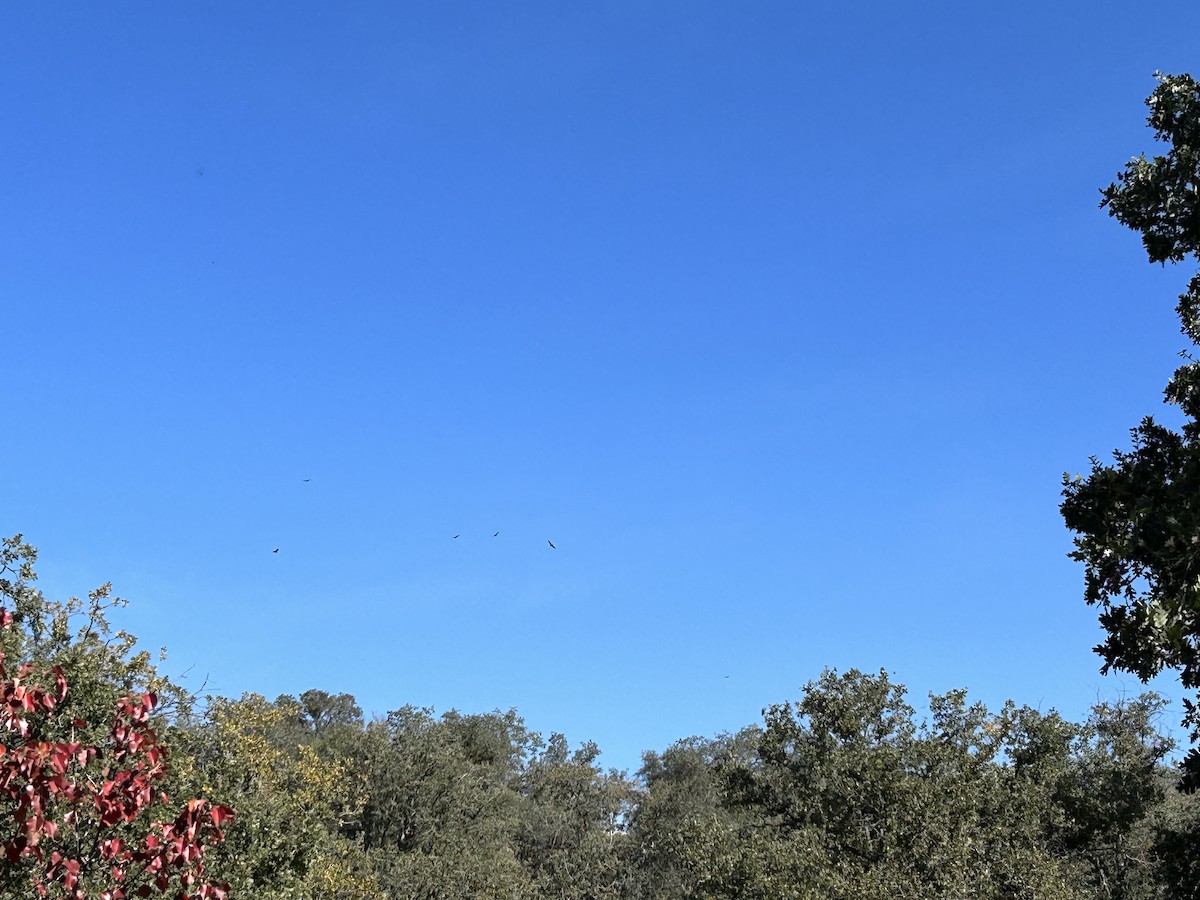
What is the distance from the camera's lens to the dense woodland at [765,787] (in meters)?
8.62

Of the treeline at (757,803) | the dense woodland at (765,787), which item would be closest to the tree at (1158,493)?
the dense woodland at (765,787)

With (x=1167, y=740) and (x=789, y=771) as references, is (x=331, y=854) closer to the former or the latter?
(x=789, y=771)

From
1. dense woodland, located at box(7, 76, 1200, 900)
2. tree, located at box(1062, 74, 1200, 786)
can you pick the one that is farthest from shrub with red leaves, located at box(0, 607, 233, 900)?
tree, located at box(1062, 74, 1200, 786)

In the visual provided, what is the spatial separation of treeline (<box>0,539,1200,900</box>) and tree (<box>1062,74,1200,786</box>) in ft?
17.3

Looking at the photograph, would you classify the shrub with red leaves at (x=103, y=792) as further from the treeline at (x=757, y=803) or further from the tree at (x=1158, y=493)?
the tree at (x=1158, y=493)

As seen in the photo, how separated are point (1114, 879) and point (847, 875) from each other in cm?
1574

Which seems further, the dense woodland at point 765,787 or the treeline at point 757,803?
the treeline at point 757,803

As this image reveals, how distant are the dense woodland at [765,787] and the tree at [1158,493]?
5 cm

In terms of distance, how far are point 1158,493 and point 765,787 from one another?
21.1 metres

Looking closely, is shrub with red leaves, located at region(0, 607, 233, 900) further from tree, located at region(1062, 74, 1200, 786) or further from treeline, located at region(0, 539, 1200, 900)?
tree, located at region(1062, 74, 1200, 786)

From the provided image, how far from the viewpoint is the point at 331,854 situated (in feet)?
106

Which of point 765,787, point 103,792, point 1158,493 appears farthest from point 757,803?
point 103,792

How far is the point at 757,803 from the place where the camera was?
3303 cm

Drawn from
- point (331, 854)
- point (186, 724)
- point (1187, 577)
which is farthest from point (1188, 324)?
point (331, 854)
